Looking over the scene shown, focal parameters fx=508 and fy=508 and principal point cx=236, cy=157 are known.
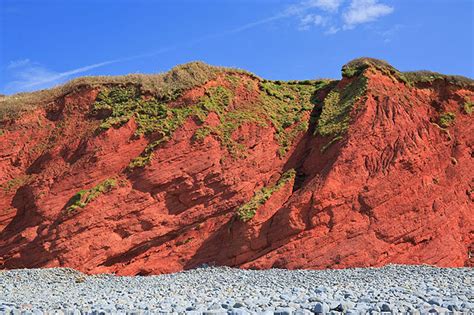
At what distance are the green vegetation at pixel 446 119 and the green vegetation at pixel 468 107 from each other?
2.44 feet

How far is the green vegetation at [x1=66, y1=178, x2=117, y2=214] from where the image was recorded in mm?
22781

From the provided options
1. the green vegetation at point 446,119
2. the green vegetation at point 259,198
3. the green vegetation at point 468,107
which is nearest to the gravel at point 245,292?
the green vegetation at point 259,198

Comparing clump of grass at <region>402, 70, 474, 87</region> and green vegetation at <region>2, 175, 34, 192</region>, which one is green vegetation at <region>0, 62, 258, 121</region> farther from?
clump of grass at <region>402, 70, 474, 87</region>

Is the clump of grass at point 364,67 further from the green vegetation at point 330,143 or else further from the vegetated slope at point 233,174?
the green vegetation at point 330,143

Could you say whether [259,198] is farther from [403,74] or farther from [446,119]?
[403,74]

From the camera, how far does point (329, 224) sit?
2128 cm

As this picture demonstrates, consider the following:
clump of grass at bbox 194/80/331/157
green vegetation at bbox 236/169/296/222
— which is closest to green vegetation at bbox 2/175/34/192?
clump of grass at bbox 194/80/331/157

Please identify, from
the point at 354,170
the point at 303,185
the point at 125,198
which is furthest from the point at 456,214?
the point at 125,198

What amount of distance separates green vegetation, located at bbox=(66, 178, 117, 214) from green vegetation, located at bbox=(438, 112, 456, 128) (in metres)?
16.9

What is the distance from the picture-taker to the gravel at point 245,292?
9938 mm

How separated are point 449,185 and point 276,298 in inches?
603

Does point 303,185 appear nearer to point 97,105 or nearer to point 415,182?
point 415,182

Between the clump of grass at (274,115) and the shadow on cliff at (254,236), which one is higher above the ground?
the clump of grass at (274,115)

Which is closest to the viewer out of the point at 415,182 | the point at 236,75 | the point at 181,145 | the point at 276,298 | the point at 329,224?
the point at 276,298
